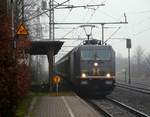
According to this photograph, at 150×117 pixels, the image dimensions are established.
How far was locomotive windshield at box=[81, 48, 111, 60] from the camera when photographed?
30.5m

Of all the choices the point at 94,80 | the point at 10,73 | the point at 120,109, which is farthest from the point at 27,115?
the point at 94,80

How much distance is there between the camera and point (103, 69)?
30078 millimetres

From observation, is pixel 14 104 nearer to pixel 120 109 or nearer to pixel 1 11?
pixel 1 11

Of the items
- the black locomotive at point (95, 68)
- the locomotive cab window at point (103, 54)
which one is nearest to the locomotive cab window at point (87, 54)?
the black locomotive at point (95, 68)

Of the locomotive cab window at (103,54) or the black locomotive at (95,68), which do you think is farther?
the locomotive cab window at (103,54)

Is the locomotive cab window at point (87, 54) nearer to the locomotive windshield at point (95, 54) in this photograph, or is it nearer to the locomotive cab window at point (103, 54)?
the locomotive windshield at point (95, 54)

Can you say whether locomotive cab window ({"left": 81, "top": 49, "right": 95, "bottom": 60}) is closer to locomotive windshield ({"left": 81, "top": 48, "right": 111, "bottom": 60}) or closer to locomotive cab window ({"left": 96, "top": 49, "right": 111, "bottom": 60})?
locomotive windshield ({"left": 81, "top": 48, "right": 111, "bottom": 60})

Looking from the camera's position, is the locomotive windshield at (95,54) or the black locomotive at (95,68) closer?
the black locomotive at (95,68)

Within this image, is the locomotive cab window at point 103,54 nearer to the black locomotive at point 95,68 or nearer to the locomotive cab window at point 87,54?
the black locomotive at point 95,68

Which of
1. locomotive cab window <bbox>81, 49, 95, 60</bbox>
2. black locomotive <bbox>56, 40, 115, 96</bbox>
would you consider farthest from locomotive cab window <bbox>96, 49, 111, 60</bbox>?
locomotive cab window <bbox>81, 49, 95, 60</bbox>

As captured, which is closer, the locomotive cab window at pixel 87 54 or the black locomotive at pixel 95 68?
the black locomotive at pixel 95 68

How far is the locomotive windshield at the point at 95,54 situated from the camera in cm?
3051

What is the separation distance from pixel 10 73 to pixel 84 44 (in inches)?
689

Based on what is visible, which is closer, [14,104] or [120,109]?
[14,104]
